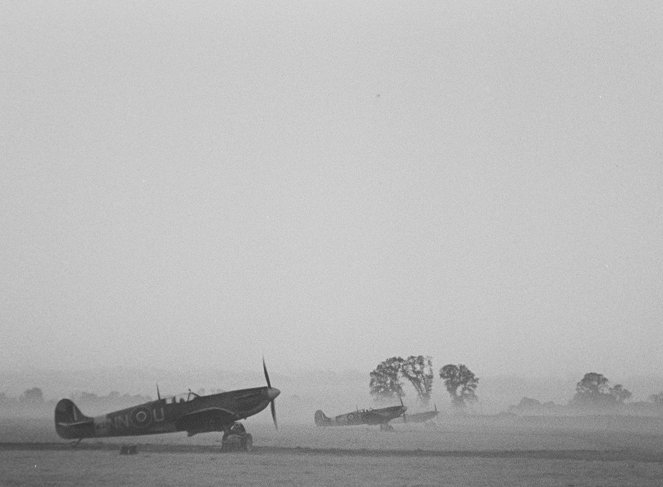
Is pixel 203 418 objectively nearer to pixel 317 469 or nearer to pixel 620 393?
pixel 317 469

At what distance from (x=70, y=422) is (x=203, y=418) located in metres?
7.18

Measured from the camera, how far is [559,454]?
2758 centimetres

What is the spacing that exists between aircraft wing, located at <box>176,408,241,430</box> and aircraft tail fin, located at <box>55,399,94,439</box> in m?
4.80

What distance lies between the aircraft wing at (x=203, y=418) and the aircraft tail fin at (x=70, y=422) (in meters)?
4.80

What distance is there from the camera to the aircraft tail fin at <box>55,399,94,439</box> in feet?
97.7

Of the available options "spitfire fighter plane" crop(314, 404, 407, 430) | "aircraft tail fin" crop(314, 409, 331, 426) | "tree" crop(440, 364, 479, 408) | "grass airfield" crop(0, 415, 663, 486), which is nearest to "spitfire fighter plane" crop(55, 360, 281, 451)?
"grass airfield" crop(0, 415, 663, 486)

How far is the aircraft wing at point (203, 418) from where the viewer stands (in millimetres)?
28984

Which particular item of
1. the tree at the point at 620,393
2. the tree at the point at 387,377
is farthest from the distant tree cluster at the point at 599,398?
the tree at the point at 387,377

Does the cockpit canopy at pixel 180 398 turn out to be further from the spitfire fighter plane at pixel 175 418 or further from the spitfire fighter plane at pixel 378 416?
the spitfire fighter plane at pixel 378 416

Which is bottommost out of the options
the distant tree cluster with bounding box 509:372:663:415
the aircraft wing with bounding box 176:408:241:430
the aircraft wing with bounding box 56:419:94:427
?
the distant tree cluster with bounding box 509:372:663:415

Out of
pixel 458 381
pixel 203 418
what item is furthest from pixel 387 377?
pixel 203 418

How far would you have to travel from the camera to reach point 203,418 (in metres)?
29.0

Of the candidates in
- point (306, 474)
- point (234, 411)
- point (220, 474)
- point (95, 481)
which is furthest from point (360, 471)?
point (234, 411)

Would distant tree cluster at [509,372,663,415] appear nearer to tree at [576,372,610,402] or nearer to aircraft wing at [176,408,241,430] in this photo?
tree at [576,372,610,402]
